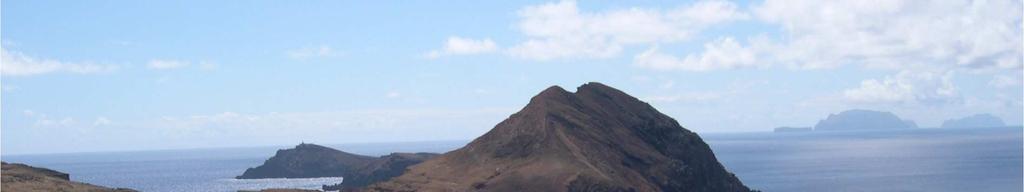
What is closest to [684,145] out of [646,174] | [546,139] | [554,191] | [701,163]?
[701,163]

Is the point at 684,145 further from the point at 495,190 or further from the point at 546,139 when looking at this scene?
the point at 495,190

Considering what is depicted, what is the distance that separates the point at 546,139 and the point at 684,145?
26237 millimetres

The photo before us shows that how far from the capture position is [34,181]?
319ft

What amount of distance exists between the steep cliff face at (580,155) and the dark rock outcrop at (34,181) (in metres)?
32.1

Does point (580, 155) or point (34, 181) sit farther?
point (580, 155)

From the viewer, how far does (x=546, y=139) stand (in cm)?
12100

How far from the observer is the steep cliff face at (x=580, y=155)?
113 m

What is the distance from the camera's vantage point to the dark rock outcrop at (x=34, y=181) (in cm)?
9188

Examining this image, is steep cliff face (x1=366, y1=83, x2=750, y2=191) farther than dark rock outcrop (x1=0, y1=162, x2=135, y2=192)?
Yes

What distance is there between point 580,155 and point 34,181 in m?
60.7

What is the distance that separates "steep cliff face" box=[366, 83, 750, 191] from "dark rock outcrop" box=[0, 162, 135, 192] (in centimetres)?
3209

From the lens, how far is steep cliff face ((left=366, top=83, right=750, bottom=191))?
4432 inches

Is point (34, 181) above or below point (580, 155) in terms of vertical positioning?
below

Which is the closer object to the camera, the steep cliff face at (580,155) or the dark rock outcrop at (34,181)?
the dark rock outcrop at (34,181)
